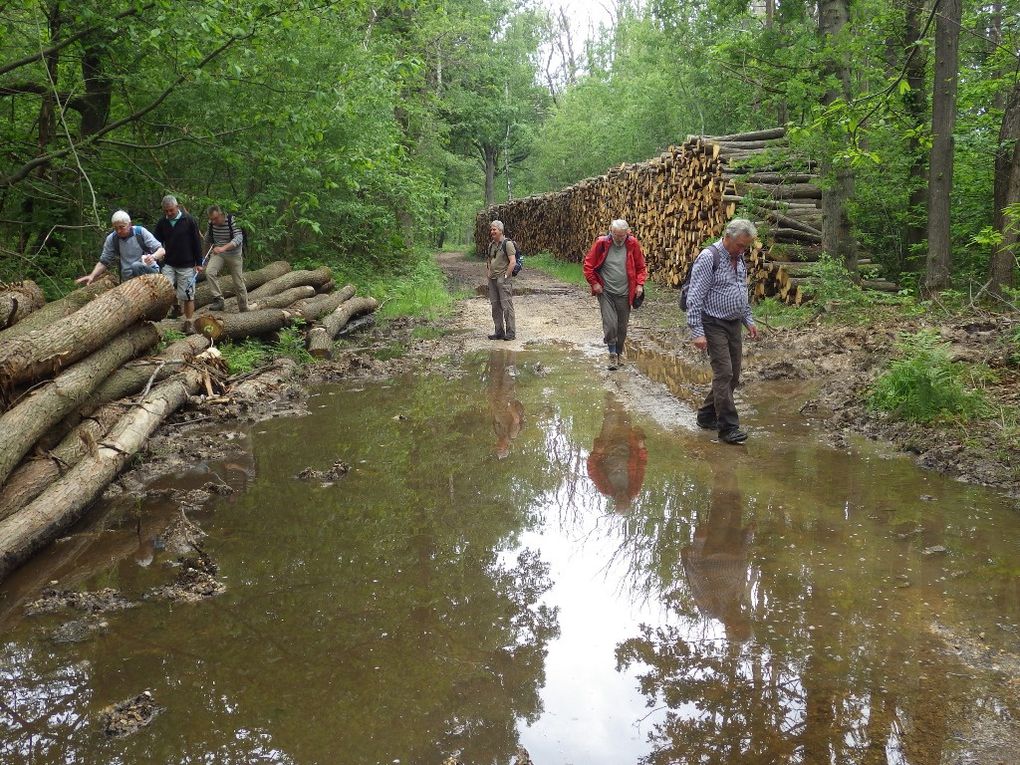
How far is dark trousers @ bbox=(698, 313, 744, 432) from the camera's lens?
265 inches

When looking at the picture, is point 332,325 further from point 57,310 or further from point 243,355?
point 57,310

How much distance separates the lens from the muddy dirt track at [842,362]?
595 cm

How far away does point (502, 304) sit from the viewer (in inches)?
490

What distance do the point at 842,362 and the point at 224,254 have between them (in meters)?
8.83

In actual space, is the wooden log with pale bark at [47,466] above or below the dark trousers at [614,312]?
below

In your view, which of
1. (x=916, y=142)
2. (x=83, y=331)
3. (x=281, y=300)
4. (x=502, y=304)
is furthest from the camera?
(x=916, y=142)

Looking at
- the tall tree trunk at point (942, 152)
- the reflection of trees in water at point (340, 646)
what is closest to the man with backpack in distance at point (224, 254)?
the reflection of trees in water at point (340, 646)

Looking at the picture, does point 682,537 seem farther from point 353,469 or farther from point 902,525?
point 353,469

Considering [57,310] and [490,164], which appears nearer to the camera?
[57,310]

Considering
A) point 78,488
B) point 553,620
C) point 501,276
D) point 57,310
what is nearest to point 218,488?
point 78,488

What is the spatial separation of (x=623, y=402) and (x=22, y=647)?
5841mm

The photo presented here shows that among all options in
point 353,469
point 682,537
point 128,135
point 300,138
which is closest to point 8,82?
point 128,135

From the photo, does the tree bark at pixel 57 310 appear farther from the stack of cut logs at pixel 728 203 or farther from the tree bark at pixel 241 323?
the stack of cut logs at pixel 728 203

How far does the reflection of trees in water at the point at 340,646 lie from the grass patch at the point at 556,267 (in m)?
16.3
